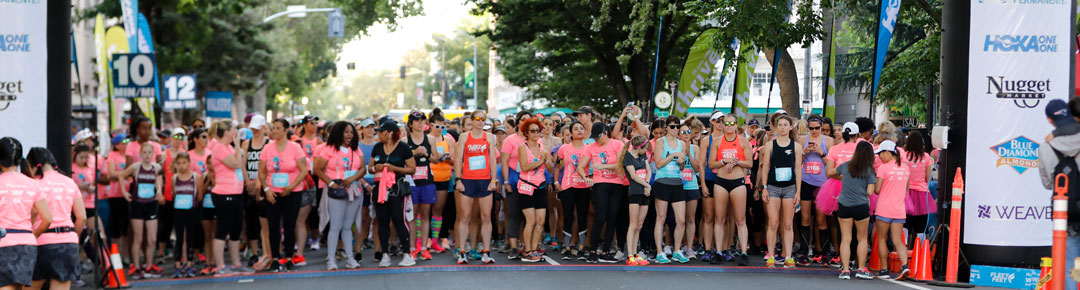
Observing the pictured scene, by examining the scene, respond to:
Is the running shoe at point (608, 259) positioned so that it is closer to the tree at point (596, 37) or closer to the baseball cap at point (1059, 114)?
the baseball cap at point (1059, 114)

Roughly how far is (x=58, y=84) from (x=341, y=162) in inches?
119

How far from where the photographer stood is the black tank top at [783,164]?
12.6m

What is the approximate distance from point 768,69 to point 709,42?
53503 mm

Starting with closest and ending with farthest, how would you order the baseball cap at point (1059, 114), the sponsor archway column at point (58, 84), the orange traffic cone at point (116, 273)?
the baseball cap at point (1059, 114)
the sponsor archway column at point (58, 84)
the orange traffic cone at point (116, 273)

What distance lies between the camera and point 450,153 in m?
14.1

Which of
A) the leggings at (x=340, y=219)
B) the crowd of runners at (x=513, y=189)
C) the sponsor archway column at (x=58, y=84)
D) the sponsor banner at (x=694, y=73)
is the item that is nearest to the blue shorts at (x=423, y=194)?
the crowd of runners at (x=513, y=189)

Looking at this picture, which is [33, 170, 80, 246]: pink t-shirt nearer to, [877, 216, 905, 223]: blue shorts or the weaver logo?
[877, 216, 905, 223]: blue shorts

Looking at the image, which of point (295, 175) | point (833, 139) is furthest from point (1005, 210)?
point (295, 175)

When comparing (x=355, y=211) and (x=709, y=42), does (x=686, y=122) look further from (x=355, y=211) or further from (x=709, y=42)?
(x=709, y=42)

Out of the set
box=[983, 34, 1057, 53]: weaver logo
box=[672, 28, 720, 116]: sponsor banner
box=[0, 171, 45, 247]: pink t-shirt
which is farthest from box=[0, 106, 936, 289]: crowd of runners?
box=[672, 28, 720, 116]: sponsor banner

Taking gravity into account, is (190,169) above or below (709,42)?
below

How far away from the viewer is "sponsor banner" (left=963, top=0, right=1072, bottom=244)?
11.2m

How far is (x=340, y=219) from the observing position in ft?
41.8

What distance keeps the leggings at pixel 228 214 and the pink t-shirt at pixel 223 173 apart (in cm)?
7
